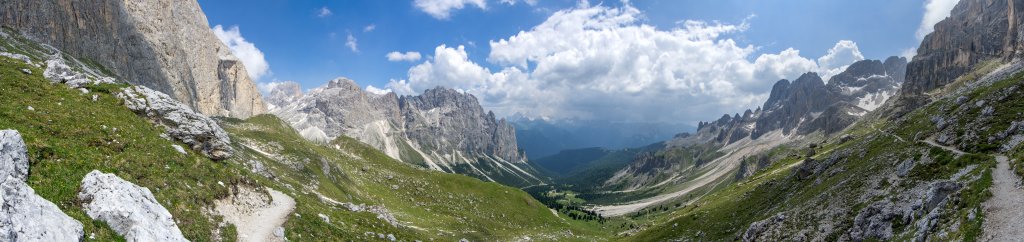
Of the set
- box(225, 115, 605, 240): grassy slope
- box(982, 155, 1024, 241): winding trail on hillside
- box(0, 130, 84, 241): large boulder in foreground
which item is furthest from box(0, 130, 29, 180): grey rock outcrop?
box(982, 155, 1024, 241): winding trail on hillside

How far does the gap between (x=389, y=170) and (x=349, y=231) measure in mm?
89088

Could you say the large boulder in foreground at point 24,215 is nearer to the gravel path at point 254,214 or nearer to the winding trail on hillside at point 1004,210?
the gravel path at point 254,214

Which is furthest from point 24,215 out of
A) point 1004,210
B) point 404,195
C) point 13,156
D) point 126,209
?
point 404,195

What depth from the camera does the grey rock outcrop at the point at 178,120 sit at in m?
43.0

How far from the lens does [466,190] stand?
132125 mm

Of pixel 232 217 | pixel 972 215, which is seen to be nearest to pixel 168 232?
pixel 232 217

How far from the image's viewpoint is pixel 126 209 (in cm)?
2291

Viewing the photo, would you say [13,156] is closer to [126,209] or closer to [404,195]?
[126,209]

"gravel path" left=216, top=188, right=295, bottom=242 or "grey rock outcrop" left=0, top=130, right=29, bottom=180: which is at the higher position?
"grey rock outcrop" left=0, top=130, right=29, bottom=180

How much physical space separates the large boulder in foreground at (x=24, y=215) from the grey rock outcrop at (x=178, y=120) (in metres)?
22.6

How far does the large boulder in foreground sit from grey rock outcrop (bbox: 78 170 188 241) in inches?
95.6

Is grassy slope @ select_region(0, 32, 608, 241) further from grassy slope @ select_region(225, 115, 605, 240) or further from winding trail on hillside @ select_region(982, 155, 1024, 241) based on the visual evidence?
winding trail on hillside @ select_region(982, 155, 1024, 241)

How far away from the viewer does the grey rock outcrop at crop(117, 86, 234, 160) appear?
43000 millimetres

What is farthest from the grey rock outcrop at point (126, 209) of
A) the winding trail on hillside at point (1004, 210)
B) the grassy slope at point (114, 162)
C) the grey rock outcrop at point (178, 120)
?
the winding trail on hillside at point (1004, 210)
